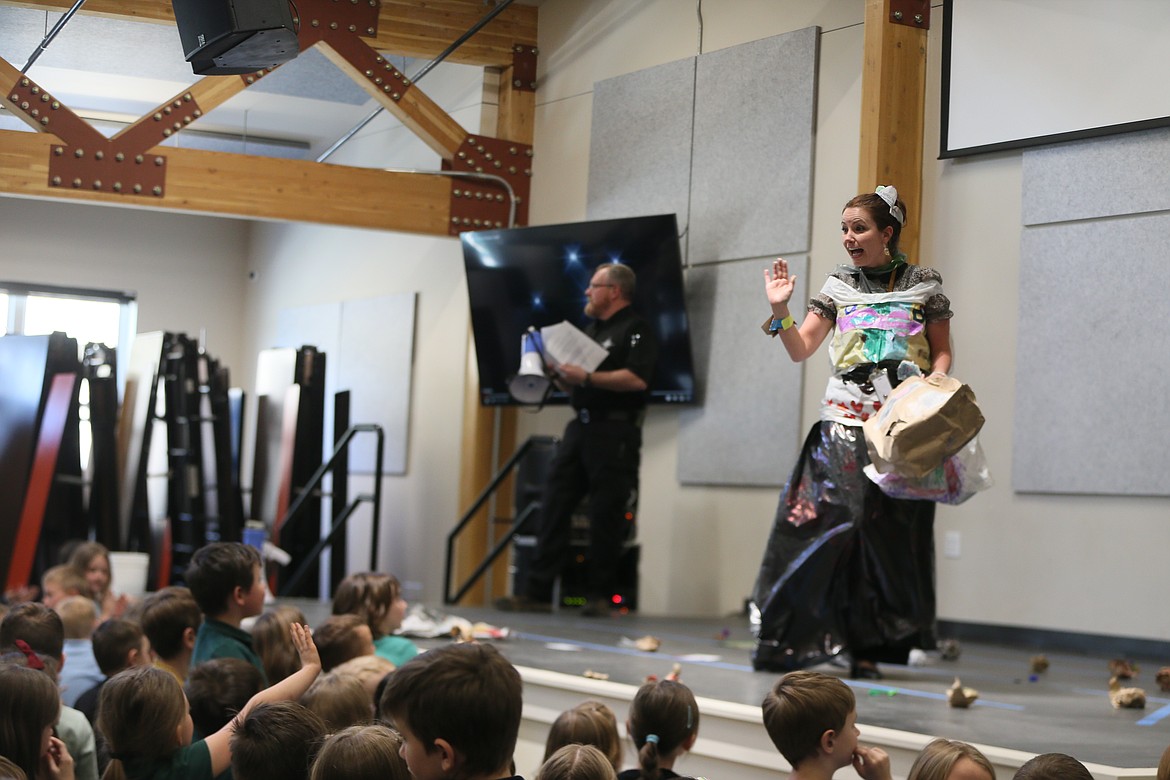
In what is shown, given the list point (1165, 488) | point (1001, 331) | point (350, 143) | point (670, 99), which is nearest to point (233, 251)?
point (350, 143)

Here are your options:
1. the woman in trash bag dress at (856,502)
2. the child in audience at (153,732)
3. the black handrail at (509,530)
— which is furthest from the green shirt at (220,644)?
the black handrail at (509,530)

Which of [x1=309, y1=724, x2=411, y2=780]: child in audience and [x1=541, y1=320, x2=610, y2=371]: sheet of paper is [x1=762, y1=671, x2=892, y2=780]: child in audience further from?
[x1=541, y1=320, x2=610, y2=371]: sheet of paper

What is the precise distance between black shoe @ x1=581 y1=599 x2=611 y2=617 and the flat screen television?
1.01 m

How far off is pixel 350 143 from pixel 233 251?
2717mm

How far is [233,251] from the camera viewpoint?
34.9ft

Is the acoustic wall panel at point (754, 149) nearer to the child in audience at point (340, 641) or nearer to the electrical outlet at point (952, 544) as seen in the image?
the electrical outlet at point (952, 544)

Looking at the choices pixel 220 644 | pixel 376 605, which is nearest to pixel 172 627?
pixel 220 644

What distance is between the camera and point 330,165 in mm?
7004

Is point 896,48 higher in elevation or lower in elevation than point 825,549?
higher

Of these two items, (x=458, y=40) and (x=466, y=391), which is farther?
(x=466, y=391)

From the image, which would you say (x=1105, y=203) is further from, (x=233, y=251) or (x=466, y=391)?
(x=233, y=251)

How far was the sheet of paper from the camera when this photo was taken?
232 inches

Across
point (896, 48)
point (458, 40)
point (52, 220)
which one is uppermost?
point (458, 40)

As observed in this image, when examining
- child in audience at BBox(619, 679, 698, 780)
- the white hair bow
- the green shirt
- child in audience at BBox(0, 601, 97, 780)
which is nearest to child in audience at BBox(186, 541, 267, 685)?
the green shirt
